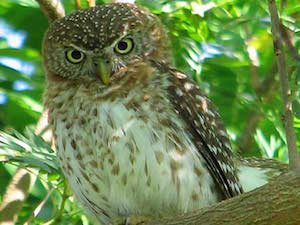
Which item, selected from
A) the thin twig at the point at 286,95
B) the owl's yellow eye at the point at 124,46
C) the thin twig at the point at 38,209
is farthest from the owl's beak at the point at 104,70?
the thin twig at the point at 286,95

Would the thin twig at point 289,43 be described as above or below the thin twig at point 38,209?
above

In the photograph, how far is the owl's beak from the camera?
569cm

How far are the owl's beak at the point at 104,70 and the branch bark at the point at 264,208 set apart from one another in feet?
4.04

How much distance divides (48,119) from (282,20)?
1.48m

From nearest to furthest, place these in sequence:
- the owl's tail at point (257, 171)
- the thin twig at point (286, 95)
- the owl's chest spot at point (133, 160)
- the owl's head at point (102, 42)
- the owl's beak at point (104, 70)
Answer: the thin twig at point (286, 95) → the owl's chest spot at point (133, 160) → the owl's beak at point (104, 70) → the owl's head at point (102, 42) → the owl's tail at point (257, 171)

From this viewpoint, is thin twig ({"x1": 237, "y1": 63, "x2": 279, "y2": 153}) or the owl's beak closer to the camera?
the owl's beak

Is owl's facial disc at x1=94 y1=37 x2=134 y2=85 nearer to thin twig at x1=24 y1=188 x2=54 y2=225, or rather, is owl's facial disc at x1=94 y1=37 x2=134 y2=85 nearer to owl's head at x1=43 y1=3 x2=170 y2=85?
owl's head at x1=43 y1=3 x2=170 y2=85

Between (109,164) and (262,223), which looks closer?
(262,223)

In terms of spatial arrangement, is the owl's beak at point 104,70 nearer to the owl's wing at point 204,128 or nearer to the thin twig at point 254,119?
the owl's wing at point 204,128

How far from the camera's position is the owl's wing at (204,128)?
5.72 metres

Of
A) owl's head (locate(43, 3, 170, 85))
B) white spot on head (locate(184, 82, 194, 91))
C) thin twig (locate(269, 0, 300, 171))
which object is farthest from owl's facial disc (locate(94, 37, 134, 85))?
thin twig (locate(269, 0, 300, 171))

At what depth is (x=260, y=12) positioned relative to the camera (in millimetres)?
6387

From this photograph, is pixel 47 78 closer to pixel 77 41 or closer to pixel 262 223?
pixel 77 41

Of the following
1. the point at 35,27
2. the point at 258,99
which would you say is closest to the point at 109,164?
the point at 258,99
